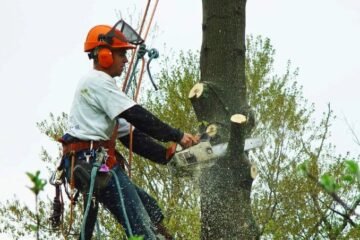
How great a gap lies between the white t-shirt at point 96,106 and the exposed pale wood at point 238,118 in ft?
1.83

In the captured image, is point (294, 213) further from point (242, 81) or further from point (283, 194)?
point (242, 81)

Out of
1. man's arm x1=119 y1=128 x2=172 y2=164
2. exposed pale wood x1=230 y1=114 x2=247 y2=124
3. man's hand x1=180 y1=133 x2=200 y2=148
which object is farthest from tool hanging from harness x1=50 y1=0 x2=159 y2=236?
exposed pale wood x1=230 y1=114 x2=247 y2=124

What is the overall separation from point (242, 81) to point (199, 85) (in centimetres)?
24

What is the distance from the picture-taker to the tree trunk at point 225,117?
5086 mm

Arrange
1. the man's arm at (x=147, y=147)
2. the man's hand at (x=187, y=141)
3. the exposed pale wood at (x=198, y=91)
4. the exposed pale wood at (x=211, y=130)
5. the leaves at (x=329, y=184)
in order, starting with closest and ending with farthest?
the leaves at (x=329, y=184) → the man's hand at (x=187, y=141) → the man's arm at (x=147, y=147) → the exposed pale wood at (x=211, y=130) → the exposed pale wood at (x=198, y=91)

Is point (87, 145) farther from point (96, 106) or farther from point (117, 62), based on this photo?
point (117, 62)

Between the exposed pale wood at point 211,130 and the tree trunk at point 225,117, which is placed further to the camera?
the exposed pale wood at point 211,130

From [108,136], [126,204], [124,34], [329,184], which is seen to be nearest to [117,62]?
[124,34]

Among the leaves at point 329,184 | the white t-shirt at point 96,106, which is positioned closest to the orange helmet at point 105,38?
the white t-shirt at point 96,106

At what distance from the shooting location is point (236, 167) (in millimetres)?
5094

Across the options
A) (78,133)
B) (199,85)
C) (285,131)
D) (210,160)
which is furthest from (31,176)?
(285,131)

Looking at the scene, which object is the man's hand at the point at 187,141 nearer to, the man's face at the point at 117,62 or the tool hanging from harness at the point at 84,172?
the tool hanging from harness at the point at 84,172

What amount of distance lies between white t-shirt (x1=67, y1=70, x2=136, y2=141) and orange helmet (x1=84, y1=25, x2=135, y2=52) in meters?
0.18

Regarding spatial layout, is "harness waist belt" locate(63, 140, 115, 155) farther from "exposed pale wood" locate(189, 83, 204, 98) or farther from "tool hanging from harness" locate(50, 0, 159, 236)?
"exposed pale wood" locate(189, 83, 204, 98)
